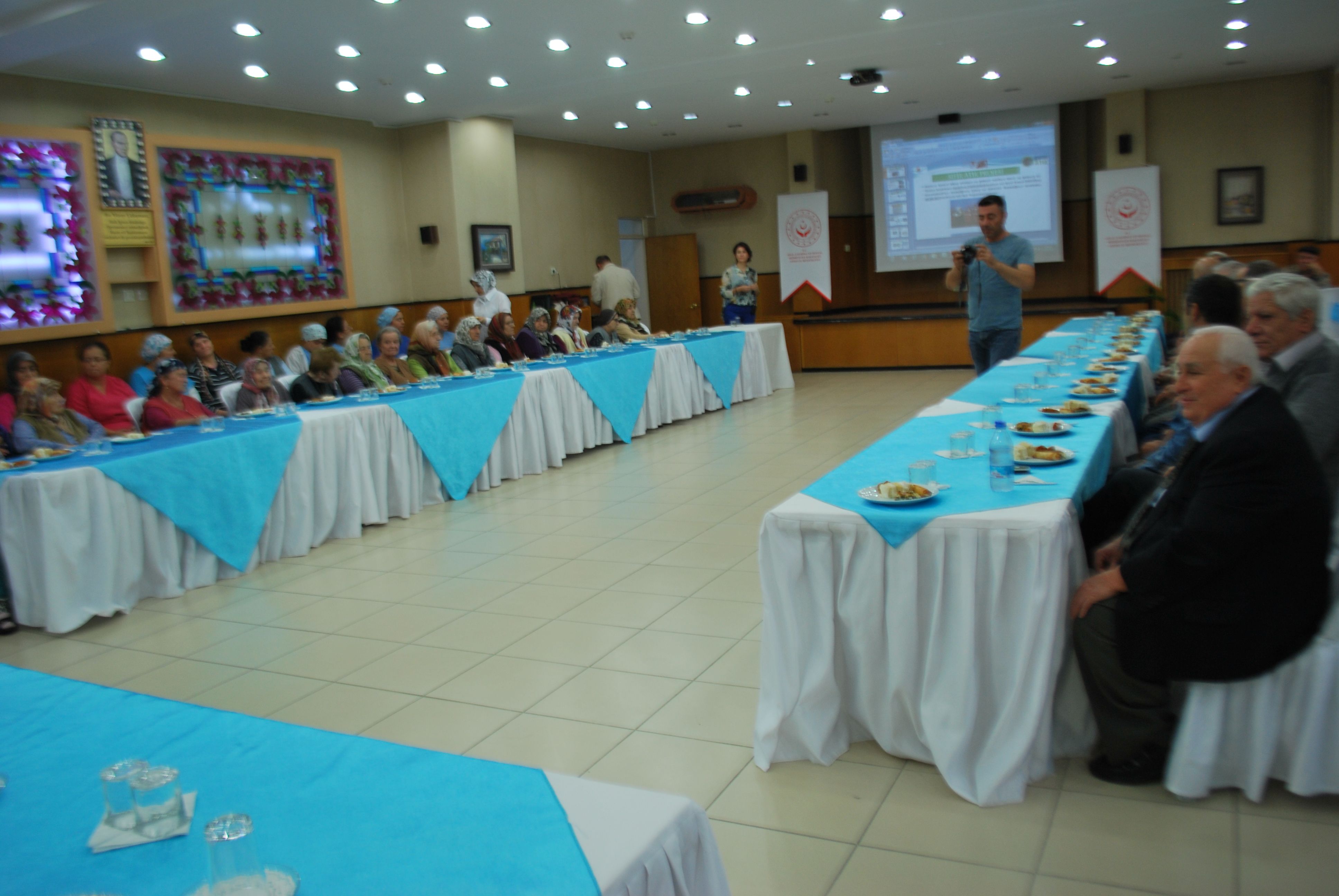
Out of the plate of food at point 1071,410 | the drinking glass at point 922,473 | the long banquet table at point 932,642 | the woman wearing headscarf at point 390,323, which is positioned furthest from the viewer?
the woman wearing headscarf at point 390,323

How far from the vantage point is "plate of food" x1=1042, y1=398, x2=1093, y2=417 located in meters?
3.60

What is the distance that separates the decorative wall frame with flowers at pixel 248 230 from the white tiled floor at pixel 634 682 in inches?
137

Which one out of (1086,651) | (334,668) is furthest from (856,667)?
(334,668)

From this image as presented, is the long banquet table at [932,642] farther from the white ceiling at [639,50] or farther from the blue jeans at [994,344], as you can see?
the white ceiling at [639,50]

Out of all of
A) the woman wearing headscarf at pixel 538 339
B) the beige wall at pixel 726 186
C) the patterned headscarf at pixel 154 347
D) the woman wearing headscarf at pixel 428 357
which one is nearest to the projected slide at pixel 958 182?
the beige wall at pixel 726 186

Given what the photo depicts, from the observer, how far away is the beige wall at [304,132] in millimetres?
6871

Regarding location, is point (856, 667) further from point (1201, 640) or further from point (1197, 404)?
point (1197, 404)

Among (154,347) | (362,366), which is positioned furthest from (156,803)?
(154,347)

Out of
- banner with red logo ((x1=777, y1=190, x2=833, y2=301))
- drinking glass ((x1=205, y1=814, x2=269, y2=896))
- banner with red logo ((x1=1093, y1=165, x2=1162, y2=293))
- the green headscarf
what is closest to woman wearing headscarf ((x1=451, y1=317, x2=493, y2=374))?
the green headscarf

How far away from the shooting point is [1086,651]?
230cm

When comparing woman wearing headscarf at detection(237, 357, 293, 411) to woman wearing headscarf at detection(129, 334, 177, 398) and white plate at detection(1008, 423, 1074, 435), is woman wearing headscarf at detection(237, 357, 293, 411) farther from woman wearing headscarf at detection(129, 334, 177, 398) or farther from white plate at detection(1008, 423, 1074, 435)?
white plate at detection(1008, 423, 1074, 435)

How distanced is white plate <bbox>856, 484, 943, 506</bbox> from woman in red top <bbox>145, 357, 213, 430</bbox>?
12.8 feet

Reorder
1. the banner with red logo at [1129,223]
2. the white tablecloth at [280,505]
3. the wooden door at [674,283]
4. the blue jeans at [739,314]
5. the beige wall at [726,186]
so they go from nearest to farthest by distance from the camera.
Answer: the white tablecloth at [280,505]
the banner with red logo at [1129,223]
the blue jeans at [739,314]
the beige wall at [726,186]
the wooden door at [674,283]

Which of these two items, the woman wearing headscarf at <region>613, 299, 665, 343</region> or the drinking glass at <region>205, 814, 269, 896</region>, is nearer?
the drinking glass at <region>205, 814, 269, 896</region>
